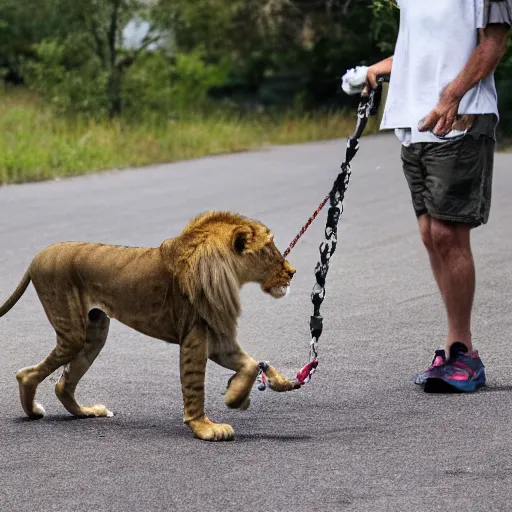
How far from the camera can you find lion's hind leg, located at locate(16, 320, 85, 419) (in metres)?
5.01

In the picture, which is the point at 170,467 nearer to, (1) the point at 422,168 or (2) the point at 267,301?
(1) the point at 422,168

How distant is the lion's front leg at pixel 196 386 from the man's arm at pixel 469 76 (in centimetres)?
150

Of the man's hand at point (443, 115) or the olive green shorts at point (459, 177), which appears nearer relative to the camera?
the man's hand at point (443, 115)

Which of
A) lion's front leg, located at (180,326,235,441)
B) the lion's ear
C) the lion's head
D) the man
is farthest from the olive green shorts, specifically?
lion's front leg, located at (180,326,235,441)

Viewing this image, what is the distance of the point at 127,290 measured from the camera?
4.93m

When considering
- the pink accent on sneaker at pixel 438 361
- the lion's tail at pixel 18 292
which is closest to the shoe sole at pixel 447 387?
the pink accent on sneaker at pixel 438 361

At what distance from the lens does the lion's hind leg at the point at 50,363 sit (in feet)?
16.4

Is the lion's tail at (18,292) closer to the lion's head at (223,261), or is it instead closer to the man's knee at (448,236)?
the lion's head at (223,261)

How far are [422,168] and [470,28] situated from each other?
Answer: 67cm

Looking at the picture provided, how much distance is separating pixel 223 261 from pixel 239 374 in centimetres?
47

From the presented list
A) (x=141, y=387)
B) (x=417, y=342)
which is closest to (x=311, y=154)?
(x=417, y=342)

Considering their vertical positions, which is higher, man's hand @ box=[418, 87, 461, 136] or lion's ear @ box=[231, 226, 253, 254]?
man's hand @ box=[418, 87, 461, 136]

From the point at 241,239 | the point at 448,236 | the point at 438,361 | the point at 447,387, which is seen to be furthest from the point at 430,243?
the point at 241,239

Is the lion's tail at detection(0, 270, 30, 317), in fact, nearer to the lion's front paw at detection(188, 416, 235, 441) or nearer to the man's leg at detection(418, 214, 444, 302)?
the lion's front paw at detection(188, 416, 235, 441)
